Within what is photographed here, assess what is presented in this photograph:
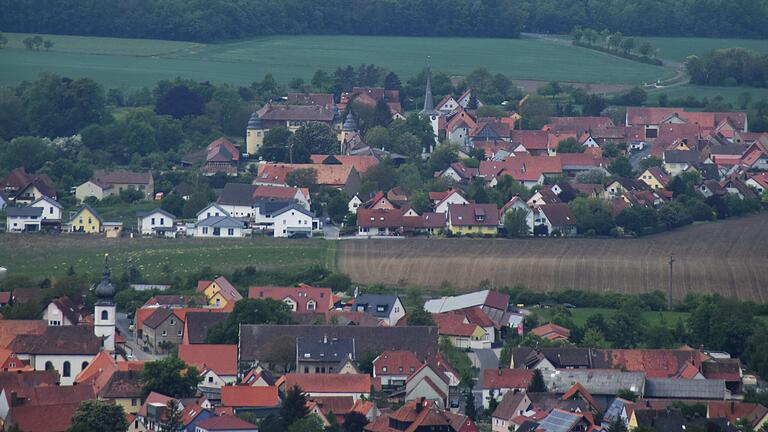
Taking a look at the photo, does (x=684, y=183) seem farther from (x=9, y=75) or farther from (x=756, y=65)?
(x=9, y=75)

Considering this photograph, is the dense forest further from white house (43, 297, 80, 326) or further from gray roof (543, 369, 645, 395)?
gray roof (543, 369, 645, 395)

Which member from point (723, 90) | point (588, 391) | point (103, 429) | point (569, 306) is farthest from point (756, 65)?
point (103, 429)

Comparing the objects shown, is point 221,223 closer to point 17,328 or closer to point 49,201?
point 49,201

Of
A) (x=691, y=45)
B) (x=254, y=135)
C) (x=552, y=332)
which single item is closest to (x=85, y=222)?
(x=254, y=135)

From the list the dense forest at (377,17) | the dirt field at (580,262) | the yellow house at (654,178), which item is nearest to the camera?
the dirt field at (580,262)

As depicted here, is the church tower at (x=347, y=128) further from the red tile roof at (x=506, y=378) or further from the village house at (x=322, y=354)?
the red tile roof at (x=506, y=378)

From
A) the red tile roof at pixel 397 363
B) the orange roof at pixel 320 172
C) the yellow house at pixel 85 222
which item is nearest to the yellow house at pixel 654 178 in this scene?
the orange roof at pixel 320 172
